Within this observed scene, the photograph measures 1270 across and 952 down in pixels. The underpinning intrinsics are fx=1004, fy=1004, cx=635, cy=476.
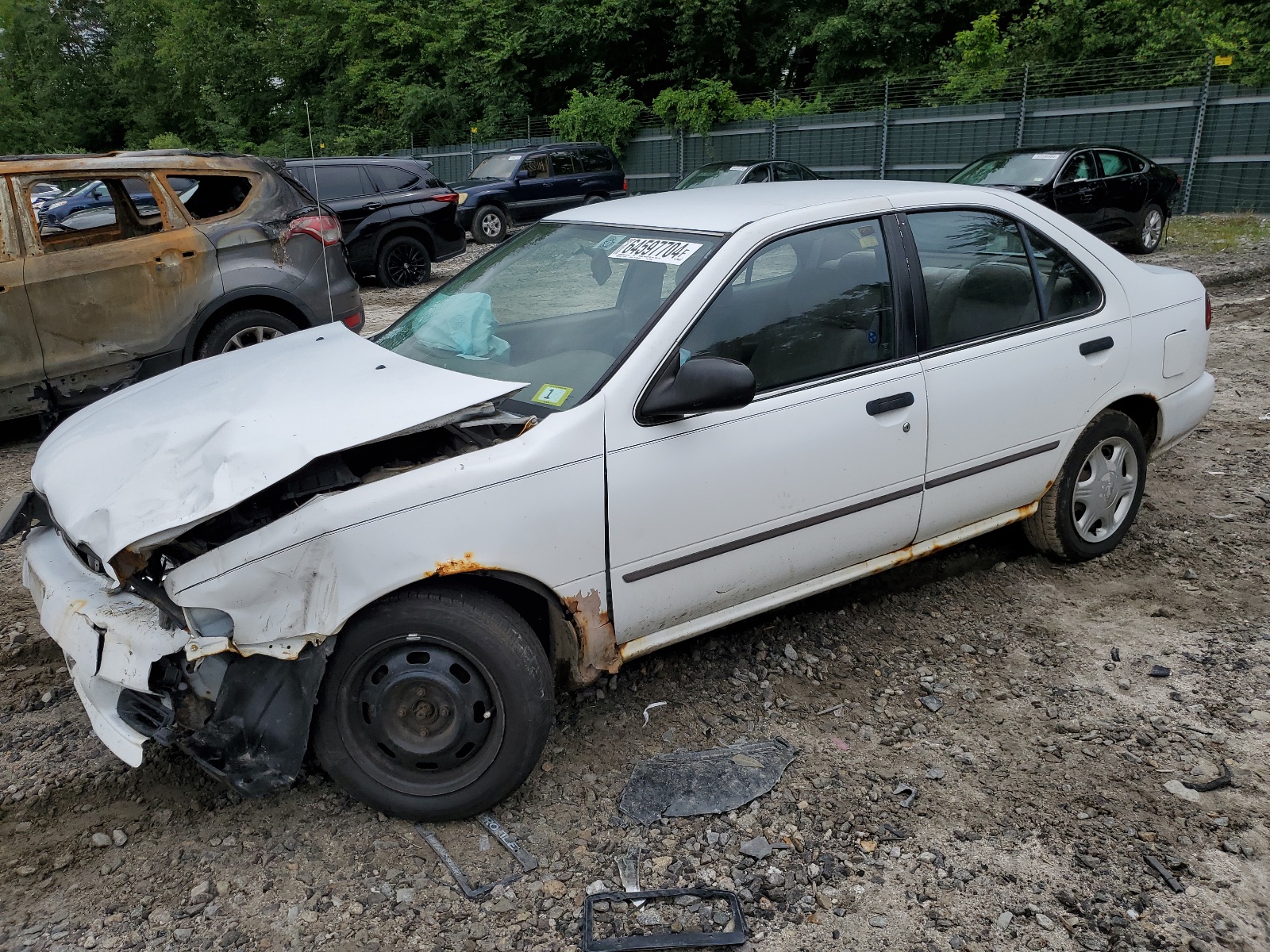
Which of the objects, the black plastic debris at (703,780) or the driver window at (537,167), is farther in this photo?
the driver window at (537,167)

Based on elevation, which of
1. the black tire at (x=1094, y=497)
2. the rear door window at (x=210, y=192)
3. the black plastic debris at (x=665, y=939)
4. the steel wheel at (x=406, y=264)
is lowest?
the steel wheel at (x=406, y=264)

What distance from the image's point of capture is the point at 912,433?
139 inches

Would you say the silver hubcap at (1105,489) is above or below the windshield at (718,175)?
below

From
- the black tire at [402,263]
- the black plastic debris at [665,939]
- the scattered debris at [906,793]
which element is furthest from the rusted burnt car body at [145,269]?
the black tire at [402,263]

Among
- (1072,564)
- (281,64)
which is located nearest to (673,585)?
(1072,564)

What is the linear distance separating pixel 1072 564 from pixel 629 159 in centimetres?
2400

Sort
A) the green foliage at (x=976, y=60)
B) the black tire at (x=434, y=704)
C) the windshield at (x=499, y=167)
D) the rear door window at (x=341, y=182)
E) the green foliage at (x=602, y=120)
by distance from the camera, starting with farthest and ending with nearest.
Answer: the green foliage at (x=602, y=120)
the green foliage at (x=976, y=60)
the windshield at (x=499, y=167)
the rear door window at (x=341, y=182)
the black tire at (x=434, y=704)

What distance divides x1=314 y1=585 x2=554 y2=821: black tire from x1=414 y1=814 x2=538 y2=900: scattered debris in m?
0.06

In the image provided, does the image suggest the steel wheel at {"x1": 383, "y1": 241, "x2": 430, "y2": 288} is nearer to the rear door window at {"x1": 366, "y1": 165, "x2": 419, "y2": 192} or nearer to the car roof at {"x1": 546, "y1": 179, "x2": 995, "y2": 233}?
the rear door window at {"x1": 366, "y1": 165, "x2": 419, "y2": 192}

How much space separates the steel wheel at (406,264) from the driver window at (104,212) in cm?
644

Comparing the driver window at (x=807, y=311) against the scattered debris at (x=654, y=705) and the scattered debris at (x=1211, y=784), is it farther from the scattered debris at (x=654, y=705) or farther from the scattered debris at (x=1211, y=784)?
the scattered debris at (x=1211, y=784)

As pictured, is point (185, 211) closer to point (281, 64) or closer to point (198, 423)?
point (198, 423)

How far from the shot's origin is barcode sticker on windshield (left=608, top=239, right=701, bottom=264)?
3.37 m

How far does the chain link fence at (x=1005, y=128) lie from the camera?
58.4 ft
